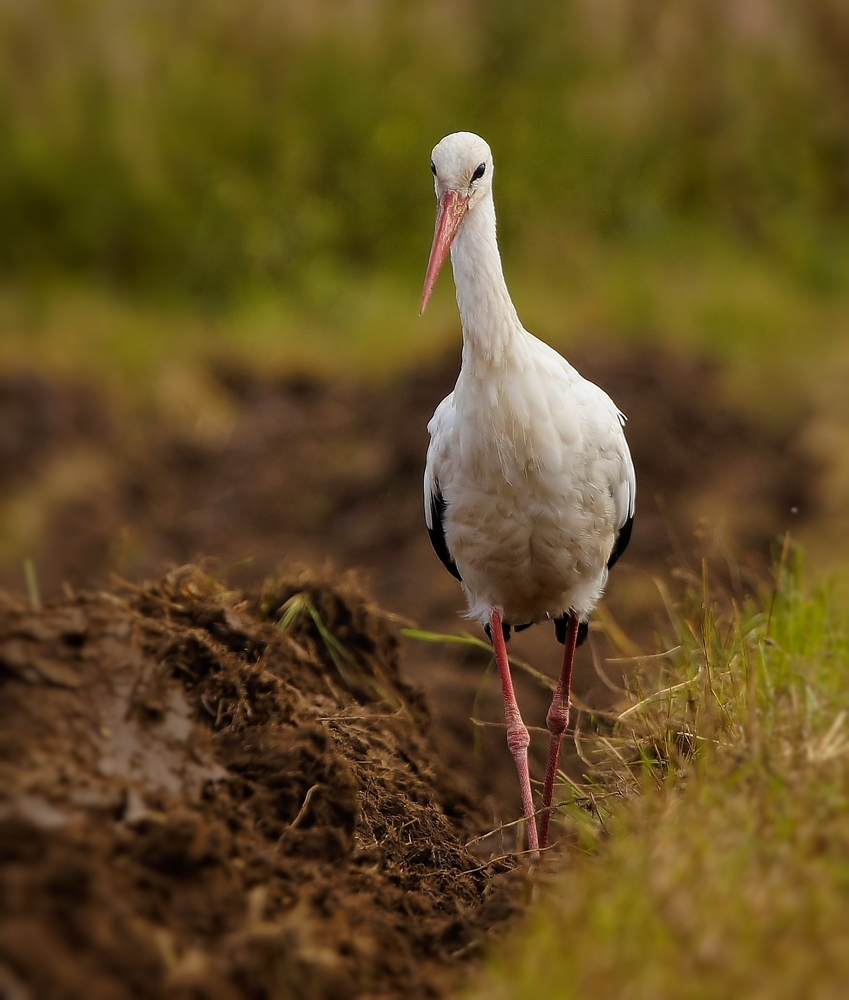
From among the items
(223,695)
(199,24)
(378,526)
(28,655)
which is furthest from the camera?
(199,24)

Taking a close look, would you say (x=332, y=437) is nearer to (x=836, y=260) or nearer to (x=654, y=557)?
(x=654, y=557)

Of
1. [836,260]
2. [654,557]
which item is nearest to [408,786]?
[654,557]

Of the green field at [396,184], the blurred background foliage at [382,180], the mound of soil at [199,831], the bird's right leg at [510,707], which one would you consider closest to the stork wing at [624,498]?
the bird's right leg at [510,707]

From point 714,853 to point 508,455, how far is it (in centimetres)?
180

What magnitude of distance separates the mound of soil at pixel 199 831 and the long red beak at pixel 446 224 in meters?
1.24

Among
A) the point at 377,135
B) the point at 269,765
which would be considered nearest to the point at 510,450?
the point at 269,765

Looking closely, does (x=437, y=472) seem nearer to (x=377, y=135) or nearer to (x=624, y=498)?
(x=624, y=498)

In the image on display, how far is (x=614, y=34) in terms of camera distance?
17016mm

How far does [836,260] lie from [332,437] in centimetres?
685

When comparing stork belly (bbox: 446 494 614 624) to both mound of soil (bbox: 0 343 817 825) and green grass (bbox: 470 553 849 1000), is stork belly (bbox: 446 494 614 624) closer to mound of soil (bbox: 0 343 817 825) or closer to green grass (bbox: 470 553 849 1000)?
green grass (bbox: 470 553 849 1000)

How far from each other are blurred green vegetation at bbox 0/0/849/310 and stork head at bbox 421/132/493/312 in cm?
1012

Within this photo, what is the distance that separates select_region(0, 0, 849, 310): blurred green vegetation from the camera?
15109mm

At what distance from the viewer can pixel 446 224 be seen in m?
4.59

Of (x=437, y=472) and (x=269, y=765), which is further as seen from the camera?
(x=437, y=472)
